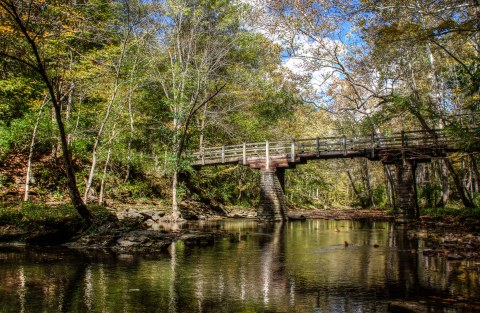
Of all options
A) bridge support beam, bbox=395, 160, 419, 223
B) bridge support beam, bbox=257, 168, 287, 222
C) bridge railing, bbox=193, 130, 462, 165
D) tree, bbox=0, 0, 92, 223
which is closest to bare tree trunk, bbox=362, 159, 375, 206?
bridge railing, bbox=193, 130, 462, 165

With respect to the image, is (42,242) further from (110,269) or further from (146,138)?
(146,138)

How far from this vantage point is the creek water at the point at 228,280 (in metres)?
5.82

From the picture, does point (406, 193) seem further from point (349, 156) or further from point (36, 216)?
point (36, 216)

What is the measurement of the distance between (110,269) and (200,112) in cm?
2127

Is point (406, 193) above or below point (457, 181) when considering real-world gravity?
below

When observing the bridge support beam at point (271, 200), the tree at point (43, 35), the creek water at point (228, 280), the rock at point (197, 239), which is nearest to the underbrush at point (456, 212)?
the bridge support beam at point (271, 200)

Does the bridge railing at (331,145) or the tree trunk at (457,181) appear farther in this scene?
the bridge railing at (331,145)

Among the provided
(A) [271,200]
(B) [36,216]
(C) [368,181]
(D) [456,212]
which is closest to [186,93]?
(A) [271,200]

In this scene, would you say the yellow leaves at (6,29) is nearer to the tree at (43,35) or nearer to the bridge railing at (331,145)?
the tree at (43,35)

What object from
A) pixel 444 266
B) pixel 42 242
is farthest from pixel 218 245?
pixel 444 266

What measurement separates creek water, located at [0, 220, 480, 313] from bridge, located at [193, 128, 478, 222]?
1177 centimetres

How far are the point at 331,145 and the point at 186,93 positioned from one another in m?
10.5

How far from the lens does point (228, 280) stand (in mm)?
7605

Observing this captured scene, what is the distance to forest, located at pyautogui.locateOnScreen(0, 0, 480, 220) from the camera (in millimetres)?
16797
